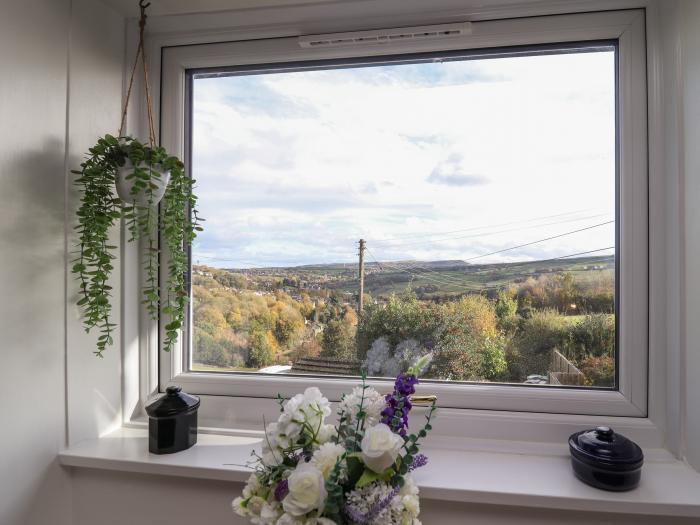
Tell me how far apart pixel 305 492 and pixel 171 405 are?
62cm

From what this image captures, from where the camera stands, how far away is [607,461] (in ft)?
3.50

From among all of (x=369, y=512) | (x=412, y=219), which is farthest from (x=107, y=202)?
(x=369, y=512)

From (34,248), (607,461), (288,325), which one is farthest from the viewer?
(288,325)

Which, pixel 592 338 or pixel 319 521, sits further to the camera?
pixel 592 338

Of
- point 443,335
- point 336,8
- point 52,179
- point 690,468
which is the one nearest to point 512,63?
point 336,8

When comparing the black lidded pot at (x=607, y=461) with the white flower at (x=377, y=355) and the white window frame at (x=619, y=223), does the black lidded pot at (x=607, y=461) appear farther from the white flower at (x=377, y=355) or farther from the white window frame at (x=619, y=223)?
the white flower at (x=377, y=355)

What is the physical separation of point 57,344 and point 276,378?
577mm

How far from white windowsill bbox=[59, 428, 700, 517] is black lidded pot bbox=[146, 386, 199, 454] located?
0.08ft

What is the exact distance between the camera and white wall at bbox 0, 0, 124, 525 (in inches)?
43.6

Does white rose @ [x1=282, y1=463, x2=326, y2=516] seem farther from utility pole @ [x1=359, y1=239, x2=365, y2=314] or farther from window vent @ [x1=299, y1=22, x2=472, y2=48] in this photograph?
window vent @ [x1=299, y1=22, x2=472, y2=48]

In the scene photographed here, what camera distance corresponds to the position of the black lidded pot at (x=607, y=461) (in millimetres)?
1063

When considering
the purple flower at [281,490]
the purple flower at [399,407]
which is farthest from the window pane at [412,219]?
the purple flower at [281,490]

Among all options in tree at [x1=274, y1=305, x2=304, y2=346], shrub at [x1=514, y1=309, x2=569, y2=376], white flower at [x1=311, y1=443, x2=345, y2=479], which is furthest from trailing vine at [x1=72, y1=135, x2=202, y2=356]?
shrub at [x1=514, y1=309, x2=569, y2=376]

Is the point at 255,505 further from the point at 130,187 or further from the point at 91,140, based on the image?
the point at 91,140
